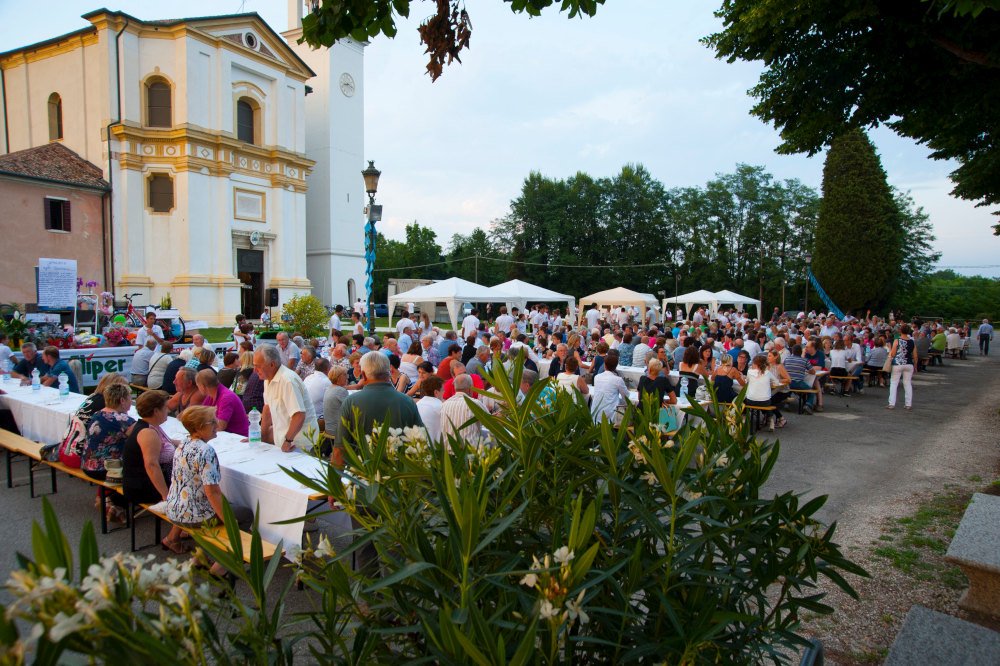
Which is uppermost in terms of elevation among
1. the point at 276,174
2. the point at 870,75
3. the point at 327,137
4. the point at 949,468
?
the point at 327,137

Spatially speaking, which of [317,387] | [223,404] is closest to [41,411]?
[223,404]

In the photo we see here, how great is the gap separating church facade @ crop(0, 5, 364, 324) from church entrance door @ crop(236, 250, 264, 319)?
3.9 inches

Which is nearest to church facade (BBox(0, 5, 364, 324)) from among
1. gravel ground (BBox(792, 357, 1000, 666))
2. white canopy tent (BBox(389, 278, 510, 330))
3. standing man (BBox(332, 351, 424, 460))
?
white canopy tent (BBox(389, 278, 510, 330))

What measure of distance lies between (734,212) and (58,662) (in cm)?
5860

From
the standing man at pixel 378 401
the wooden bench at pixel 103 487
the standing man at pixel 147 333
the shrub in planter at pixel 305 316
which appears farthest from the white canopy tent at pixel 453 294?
the standing man at pixel 378 401

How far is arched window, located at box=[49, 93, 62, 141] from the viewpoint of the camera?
28.0 metres

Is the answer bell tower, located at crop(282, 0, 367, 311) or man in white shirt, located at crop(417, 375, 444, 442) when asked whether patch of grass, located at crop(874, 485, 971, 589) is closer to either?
man in white shirt, located at crop(417, 375, 444, 442)

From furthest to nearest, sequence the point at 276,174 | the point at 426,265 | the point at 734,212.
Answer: the point at 426,265 → the point at 734,212 → the point at 276,174

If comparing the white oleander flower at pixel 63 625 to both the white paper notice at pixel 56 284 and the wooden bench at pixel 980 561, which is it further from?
the white paper notice at pixel 56 284

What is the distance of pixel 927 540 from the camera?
4875mm

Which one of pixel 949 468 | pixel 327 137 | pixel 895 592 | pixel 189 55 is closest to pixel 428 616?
pixel 895 592

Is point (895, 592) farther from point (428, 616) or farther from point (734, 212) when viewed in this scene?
point (734, 212)

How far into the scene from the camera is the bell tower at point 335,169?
3594 centimetres

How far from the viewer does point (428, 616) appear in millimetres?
1438
